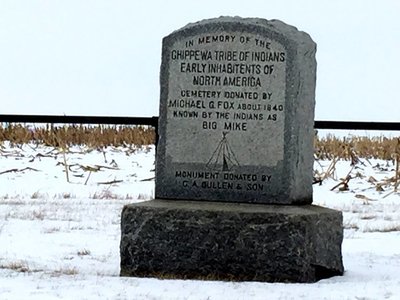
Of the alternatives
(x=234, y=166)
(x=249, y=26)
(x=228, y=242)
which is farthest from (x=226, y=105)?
(x=228, y=242)

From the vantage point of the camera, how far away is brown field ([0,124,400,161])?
53.2 ft

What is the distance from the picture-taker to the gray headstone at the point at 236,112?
282 inches

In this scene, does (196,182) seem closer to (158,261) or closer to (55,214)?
(158,261)

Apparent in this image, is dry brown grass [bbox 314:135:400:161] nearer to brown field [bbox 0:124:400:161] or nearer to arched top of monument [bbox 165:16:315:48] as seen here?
brown field [bbox 0:124:400:161]

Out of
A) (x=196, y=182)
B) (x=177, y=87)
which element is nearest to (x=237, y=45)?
(x=177, y=87)

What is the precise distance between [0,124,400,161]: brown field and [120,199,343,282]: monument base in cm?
885

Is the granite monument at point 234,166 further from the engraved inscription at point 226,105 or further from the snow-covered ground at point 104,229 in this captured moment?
the snow-covered ground at point 104,229

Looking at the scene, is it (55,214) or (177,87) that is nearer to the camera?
(177,87)

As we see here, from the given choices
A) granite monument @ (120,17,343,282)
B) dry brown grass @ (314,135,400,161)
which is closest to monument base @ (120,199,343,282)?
granite monument @ (120,17,343,282)

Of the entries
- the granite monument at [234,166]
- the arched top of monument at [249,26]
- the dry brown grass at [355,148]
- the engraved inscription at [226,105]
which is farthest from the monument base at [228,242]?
the dry brown grass at [355,148]

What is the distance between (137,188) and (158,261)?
698 centimetres

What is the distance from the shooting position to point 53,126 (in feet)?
54.5

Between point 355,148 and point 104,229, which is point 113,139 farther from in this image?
point 104,229

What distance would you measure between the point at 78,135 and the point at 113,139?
23.9 inches
